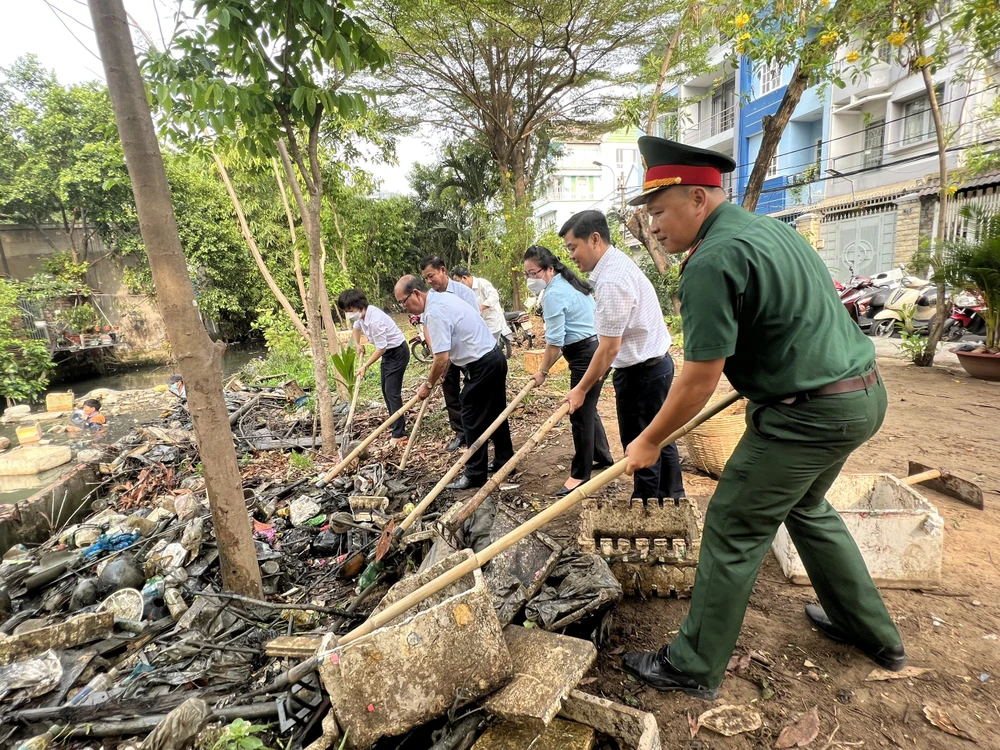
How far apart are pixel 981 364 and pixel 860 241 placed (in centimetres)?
949

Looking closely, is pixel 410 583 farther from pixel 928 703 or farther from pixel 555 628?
pixel 928 703

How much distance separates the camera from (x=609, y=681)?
2109 millimetres

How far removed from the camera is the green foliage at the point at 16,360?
10719 millimetres

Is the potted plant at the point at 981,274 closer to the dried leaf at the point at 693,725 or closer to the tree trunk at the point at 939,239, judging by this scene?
the tree trunk at the point at 939,239

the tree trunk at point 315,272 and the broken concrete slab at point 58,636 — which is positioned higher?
the tree trunk at point 315,272

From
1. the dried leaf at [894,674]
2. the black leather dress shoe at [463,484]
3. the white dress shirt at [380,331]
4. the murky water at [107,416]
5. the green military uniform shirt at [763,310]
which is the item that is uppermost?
the green military uniform shirt at [763,310]

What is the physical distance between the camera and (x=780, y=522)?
1854mm

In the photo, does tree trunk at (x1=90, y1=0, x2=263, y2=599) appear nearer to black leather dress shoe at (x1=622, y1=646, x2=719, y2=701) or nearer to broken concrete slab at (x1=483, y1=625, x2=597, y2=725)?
broken concrete slab at (x1=483, y1=625, x2=597, y2=725)

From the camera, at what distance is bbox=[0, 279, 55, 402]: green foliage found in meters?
→ 10.7

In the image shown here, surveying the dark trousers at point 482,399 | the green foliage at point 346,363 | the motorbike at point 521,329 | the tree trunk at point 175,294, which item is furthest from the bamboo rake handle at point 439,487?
the motorbike at point 521,329

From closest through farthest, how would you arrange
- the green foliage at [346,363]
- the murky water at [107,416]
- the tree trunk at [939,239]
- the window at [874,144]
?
the tree trunk at [939,239]
the murky water at [107,416]
the green foliage at [346,363]
the window at [874,144]

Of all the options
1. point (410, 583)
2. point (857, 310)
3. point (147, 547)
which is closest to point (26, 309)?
point (147, 547)

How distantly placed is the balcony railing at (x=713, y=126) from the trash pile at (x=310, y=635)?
24.1m

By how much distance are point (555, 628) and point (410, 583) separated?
650mm
